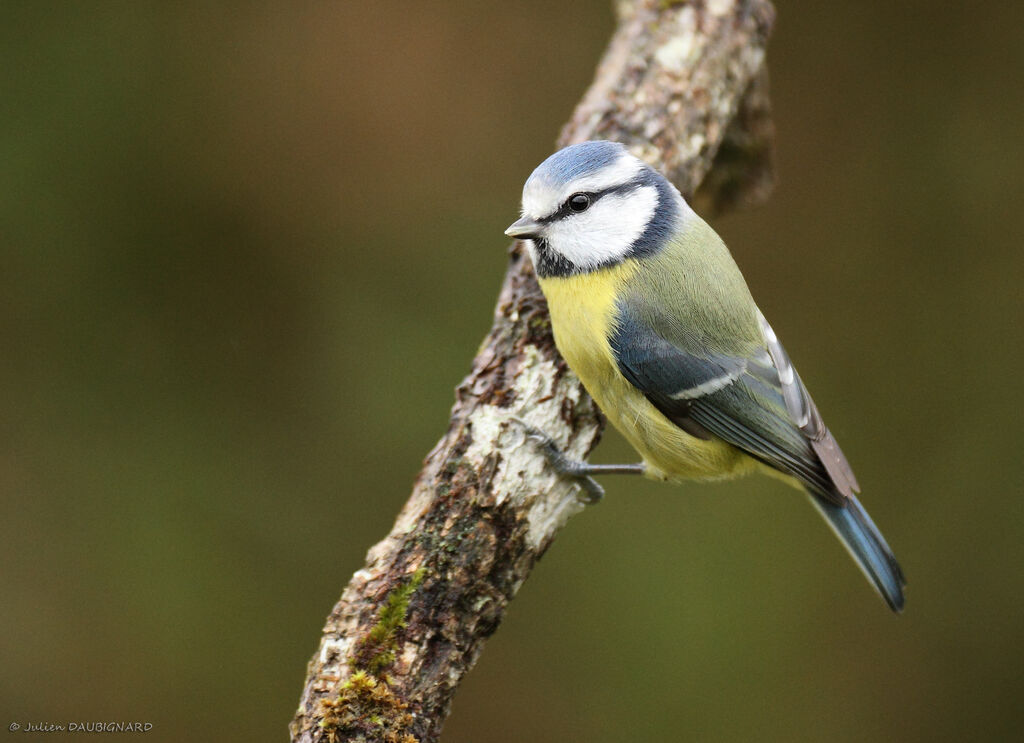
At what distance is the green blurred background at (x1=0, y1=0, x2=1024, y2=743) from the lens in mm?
2539

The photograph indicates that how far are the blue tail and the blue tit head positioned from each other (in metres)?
0.57

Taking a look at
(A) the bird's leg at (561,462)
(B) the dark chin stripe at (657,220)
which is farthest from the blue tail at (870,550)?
(B) the dark chin stripe at (657,220)

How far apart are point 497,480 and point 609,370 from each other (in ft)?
0.91

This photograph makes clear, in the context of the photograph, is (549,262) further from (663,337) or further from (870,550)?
(870,550)

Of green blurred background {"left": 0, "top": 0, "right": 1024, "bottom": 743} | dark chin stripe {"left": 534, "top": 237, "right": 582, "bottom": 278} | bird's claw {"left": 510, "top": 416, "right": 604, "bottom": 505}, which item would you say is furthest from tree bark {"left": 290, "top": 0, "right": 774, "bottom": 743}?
green blurred background {"left": 0, "top": 0, "right": 1024, "bottom": 743}

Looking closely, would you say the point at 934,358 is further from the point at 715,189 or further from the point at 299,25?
the point at 299,25

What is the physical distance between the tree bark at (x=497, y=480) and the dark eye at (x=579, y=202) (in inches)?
8.6

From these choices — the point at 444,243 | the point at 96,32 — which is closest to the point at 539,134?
the point at 444,243

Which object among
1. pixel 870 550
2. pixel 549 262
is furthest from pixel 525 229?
pixel 870 550

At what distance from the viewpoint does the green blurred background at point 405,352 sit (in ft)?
8.33

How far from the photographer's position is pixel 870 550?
1688 millimetres

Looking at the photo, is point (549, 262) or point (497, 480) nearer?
point (497, 480)

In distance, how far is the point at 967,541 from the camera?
265 cm

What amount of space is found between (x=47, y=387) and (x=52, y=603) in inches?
22.2
